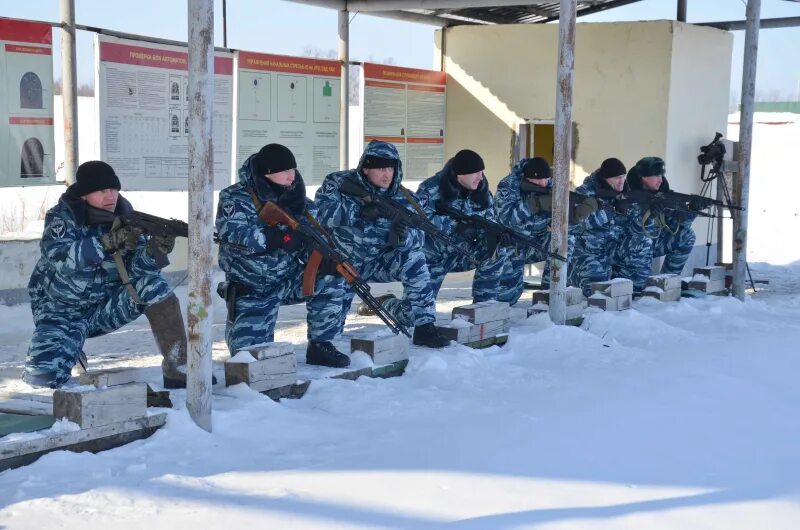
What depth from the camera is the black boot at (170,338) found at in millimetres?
5168

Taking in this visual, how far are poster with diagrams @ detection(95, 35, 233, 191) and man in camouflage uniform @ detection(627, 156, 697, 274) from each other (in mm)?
3805

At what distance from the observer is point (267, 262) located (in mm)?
5773

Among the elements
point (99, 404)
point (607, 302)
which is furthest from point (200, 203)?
point (607, 302)

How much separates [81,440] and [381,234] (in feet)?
9.81

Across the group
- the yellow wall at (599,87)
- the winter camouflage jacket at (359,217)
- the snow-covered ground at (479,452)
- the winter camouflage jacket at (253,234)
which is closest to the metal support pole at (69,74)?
the snow-covered ground at (479,452)

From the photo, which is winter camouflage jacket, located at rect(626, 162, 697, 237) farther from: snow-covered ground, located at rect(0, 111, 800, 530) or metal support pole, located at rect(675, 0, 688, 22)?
snow-covered ground, located at rect(0, 111, 800, 530)

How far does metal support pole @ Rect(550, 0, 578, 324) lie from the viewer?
271 inches

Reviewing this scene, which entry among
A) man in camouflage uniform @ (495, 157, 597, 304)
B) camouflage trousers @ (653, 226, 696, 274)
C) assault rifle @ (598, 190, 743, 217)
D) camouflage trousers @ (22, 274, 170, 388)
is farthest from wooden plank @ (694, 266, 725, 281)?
camouflage trousers @ (22, 274, 170, 388)

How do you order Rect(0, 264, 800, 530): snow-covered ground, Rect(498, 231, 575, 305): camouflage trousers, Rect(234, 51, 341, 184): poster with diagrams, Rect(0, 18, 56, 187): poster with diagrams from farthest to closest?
1. Rect(234, 51, 341, 184): poster with diagrams
2. Rect(498, 231, 575, 305): camouflage trousers
3. Rect(0, 18, 56, 187): poster with diagrams
4. Rect(0, 264, 800, 530): snow-covered ground

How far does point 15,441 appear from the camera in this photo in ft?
12.7

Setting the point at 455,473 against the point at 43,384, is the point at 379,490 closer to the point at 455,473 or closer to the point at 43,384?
the point at 455,473

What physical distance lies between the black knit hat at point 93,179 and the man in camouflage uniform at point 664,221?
5.42 meters

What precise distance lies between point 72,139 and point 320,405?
333cm

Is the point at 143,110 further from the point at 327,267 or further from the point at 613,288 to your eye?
the point at 613,288
